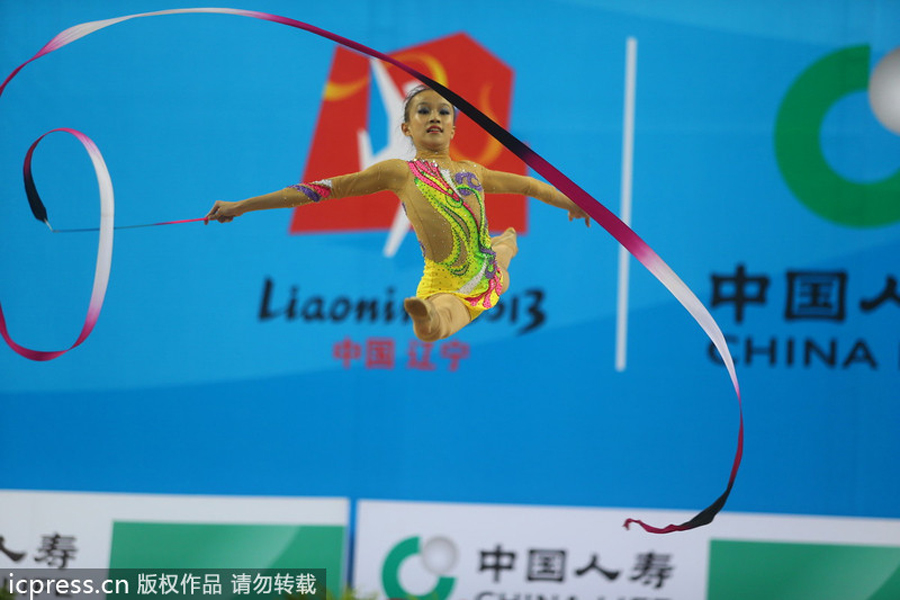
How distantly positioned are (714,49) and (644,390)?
170 cm

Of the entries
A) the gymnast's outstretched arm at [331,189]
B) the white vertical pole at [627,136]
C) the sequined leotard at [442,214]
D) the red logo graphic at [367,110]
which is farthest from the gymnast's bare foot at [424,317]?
the white vertical pole at [627,136]

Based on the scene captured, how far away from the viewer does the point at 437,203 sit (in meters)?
1.93

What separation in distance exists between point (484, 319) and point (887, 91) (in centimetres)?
216

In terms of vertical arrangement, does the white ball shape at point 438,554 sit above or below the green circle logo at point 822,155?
below

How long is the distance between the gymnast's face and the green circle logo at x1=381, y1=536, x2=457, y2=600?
305 cm

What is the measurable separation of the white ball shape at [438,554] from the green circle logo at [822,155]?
95.2 inches

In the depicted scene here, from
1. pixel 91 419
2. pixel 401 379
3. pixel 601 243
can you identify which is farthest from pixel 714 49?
pixel 91 419

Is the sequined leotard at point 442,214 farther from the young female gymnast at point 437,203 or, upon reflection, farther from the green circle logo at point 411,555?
the green circle logo at point 411,555

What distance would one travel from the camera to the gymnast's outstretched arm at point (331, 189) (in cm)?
190

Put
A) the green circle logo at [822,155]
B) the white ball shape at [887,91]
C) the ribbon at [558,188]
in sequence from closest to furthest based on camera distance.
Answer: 1. the ribbon at [558,188]
2. the white ball shape at [887,91]
3. the green circle logo at [822,155]

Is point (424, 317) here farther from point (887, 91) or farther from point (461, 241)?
point (887, 91)

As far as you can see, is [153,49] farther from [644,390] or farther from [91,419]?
[644,390]

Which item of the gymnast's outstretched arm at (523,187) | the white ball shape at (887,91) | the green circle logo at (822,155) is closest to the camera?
the gymnast's outstretched arm at (523,187)

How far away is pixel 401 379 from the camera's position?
4.68 m
